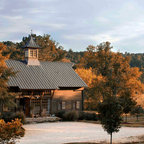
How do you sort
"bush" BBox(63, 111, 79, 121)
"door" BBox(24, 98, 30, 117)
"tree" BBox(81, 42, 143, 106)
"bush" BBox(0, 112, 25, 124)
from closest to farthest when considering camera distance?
"bush" BBox(0, 112, 25, 124) < "bush" BBox(63, 111, 79, 121) < "door" BBox(24, 98, 30, 117) < "tree" BBox(81, 42, 143, 106)

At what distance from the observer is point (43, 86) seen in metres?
36.6

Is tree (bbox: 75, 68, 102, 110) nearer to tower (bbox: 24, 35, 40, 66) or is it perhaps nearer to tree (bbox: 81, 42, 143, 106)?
tree (bbox: 81, 42, 143, 106)

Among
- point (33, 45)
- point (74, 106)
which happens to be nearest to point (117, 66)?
point (74, 106)

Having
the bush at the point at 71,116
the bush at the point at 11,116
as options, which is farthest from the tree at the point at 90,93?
the bush at the point at 11,116

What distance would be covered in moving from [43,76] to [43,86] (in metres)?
3.07

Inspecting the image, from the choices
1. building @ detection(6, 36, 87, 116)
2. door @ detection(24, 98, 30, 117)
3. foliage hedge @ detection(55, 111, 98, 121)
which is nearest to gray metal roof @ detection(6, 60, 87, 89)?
building @ detection(6, 36, 87, 116)

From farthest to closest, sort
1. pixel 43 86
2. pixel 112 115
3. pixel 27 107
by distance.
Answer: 1. pixel 27 107
2. pixel 43 86
3. pixel 112 115

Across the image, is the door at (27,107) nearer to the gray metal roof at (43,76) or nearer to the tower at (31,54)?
the gray metal roof at (43,76)

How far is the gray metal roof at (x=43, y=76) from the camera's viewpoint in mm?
36000

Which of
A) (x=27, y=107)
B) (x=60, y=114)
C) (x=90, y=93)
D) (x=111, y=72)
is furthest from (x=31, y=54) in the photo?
(x=111, y=72)

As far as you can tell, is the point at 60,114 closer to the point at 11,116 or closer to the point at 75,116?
the point at 75,116

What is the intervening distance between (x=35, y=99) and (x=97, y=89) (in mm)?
14242

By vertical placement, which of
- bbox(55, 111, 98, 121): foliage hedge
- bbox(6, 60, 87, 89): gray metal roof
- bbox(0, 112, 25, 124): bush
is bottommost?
bbox(55, 111, 98, 121): foliage hedge

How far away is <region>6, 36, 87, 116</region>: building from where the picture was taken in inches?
1415
